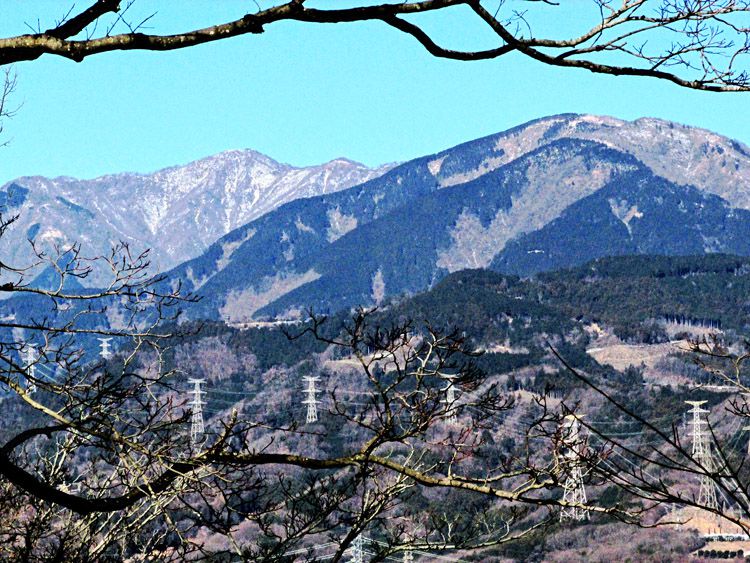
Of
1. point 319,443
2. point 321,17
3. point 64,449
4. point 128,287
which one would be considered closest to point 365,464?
point 128,287

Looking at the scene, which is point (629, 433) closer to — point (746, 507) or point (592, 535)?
point (592, 535)

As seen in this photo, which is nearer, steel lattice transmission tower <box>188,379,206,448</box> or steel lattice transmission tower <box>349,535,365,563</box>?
steel lattice transmission tower <box>188,379,206,448</box>

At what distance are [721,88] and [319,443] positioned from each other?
145 meters

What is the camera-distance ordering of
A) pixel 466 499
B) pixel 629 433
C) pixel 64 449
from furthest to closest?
pixel 629 433, pixel 466 499, pixel 64 449

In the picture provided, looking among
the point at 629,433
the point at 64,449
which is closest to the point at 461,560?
the point at 629,433

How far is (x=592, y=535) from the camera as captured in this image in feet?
365

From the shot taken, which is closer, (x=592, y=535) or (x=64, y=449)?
(x=64, y=449)

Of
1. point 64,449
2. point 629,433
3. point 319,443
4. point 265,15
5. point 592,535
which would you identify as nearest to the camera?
point 265,15

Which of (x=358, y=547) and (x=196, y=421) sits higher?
(x=196, y=421)

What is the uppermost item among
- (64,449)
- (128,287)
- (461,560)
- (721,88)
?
(721,88)

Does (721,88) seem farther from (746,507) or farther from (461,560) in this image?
(461,560)

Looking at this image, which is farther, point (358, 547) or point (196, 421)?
point (358, 547)

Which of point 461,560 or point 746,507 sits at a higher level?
point 746,507

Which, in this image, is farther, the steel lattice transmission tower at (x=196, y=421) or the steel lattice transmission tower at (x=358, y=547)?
the steel lattice transmission tower at (x=358, y=547)
